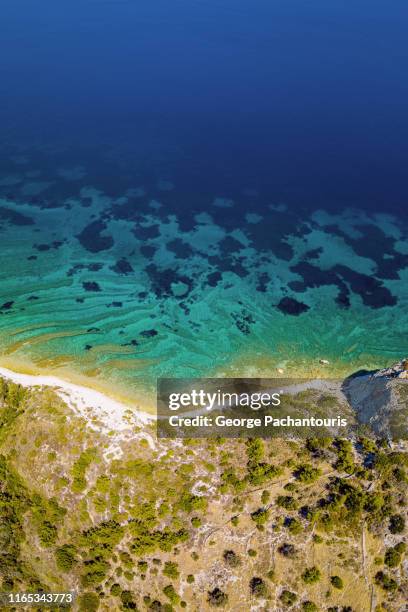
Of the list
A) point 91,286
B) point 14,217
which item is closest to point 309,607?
point 91,286

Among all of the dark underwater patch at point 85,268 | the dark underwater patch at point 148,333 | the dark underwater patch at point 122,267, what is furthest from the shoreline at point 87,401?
the dark underwater patch at point 122,267

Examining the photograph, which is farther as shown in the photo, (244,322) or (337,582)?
(244,322)

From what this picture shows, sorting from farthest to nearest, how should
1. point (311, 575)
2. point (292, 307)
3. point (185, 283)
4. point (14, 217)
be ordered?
point (14, 217)
point (185, 283)
point (292, 307)
point (311, 575)

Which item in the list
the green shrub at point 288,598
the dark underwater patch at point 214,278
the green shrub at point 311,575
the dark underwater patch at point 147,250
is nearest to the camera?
the green shrub at point 288,598

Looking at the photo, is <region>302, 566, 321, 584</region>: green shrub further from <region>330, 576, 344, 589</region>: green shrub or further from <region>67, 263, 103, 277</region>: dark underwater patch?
<region>67, 263, 103, 277</region>: dark underwater patch

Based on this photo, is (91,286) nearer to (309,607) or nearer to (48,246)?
(48,246)

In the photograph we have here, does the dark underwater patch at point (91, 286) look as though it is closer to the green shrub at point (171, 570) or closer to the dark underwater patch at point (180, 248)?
the dark underwater patch at point (180, 248)

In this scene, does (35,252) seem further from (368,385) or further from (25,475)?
(368,385)
